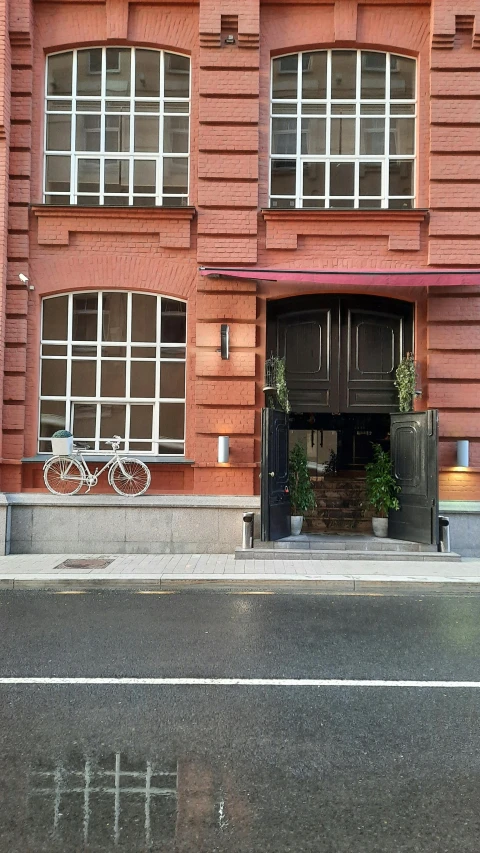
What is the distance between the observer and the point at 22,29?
1144cm

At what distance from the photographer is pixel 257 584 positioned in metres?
8.62

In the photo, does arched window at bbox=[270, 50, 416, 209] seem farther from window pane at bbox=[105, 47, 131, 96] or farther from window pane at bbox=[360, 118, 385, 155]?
window pane at bbox=[105, 47, 131, 96]

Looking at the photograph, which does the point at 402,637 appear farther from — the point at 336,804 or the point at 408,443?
the point at 408,443

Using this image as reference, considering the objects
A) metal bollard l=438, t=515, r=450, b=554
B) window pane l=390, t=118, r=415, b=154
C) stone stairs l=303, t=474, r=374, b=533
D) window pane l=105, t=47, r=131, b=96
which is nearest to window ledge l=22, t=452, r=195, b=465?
stone stairs l=303, t=474, r=374, b=533

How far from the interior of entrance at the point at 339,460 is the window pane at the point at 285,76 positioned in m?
6.24

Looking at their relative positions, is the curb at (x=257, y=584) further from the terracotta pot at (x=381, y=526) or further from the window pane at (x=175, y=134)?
the window pane at (x=175, y=134)

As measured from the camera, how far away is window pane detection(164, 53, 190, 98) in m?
12.0

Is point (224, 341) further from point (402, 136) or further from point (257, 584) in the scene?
point (402, 136)

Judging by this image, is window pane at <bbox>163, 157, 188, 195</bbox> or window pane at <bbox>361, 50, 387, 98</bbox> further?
window pane at <bbox>361, 50, 387, 98</bbox>

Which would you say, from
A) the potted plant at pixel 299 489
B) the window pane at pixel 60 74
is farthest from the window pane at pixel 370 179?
the window pane at pixel 60 74

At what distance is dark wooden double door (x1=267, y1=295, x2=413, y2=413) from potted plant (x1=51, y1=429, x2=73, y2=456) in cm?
406

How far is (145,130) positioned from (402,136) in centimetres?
495

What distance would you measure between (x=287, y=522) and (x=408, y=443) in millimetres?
2563

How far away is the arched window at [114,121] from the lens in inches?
468
